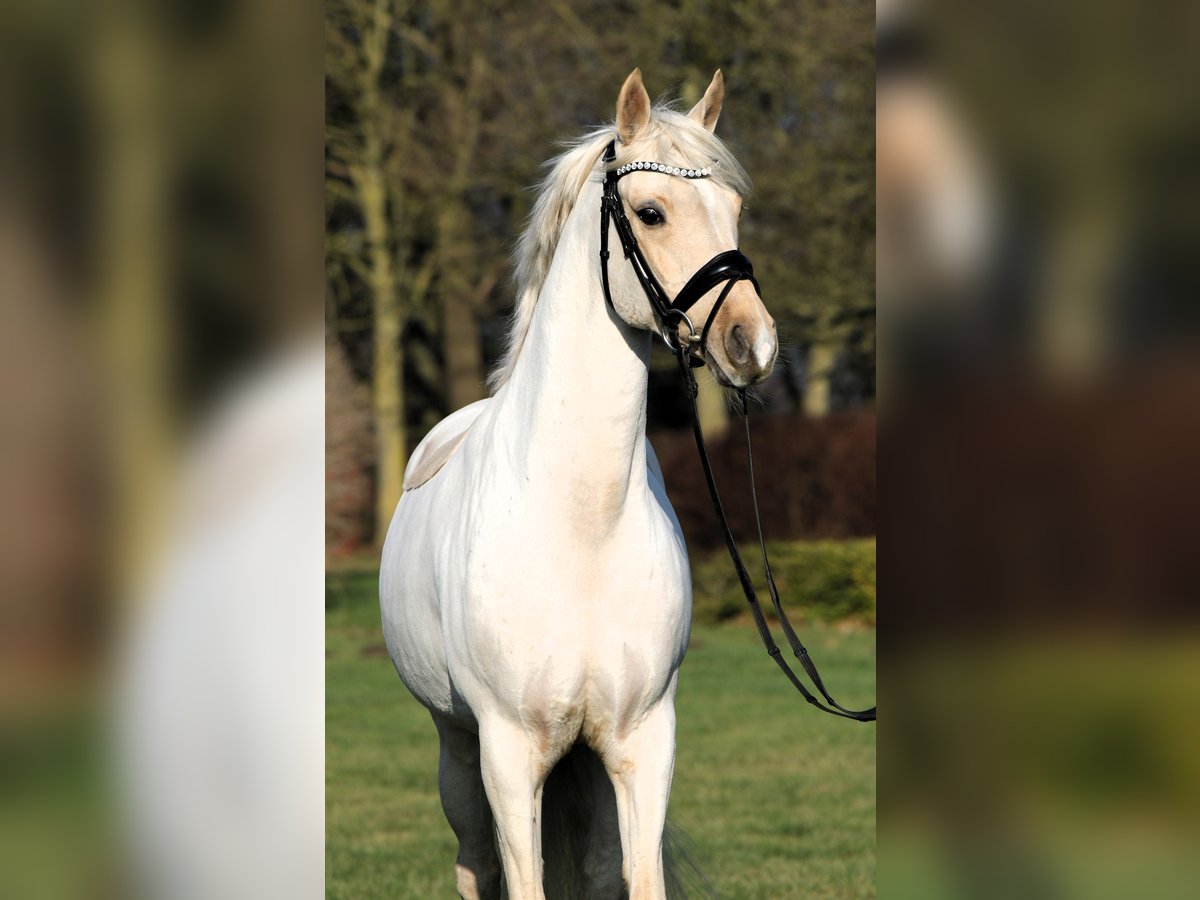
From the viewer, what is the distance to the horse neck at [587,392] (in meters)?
3.25

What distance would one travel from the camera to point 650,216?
121 inches

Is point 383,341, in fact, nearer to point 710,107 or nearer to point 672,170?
point 710,107

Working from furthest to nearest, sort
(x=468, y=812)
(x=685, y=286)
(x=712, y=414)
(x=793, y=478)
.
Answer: (x=712, y=414) → (x=793, y=478) → (x=468, y=812) → (x=685, y=286)

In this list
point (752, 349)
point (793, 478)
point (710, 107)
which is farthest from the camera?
point (793, 478)

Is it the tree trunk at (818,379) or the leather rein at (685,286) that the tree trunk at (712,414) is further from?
the leather rein at (685,286)

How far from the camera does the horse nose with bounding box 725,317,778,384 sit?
2793 mm

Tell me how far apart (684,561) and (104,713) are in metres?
2.60

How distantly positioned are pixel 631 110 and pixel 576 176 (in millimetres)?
338

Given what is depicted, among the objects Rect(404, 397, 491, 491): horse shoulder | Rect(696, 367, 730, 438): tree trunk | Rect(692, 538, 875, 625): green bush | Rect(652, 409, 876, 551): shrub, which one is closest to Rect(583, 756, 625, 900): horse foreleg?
Rect(404, 397, 491, 491): horse shoulder

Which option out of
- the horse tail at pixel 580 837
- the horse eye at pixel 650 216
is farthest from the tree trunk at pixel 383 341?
the horse eye at pixel 650 216

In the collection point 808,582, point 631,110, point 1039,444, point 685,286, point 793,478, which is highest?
point 631,110

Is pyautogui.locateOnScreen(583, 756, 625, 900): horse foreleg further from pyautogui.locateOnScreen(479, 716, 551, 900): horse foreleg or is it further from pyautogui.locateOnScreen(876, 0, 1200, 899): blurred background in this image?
pyautogui.locateOnScreen(876, 0, 1200, 899): blurred background

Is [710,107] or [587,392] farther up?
[710,107]

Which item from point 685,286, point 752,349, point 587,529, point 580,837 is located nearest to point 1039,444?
point 752,349
